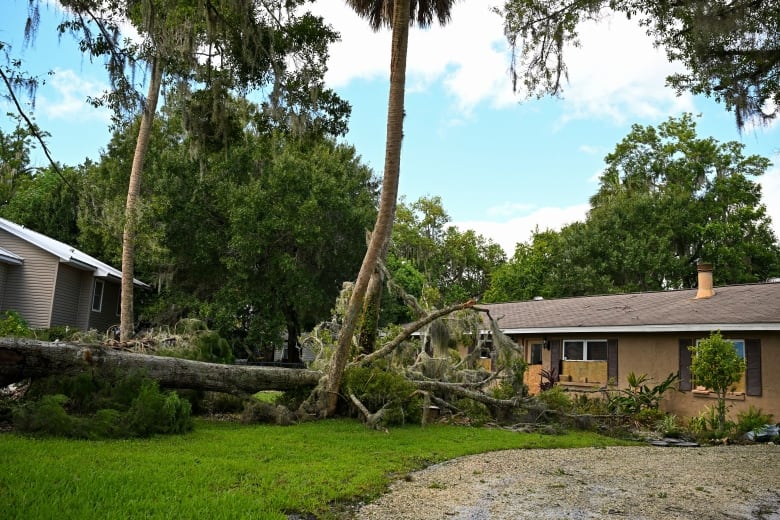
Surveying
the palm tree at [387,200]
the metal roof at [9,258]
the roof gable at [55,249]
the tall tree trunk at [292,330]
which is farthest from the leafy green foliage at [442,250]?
the palm tree at [387,200]

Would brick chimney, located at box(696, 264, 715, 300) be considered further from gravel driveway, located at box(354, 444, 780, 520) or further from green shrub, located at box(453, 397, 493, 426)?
gravel driveway, located at box(354, 444, 780, 520)

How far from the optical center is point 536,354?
19.1 metres

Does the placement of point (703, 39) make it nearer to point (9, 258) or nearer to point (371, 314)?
point (371, 314)

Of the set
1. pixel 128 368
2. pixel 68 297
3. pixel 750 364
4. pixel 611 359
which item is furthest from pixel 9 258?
pixel 750 364

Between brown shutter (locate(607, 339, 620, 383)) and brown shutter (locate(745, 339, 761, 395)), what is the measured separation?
340 centimetres

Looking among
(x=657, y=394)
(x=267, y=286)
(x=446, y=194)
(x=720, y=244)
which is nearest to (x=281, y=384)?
(x=657, y=394)

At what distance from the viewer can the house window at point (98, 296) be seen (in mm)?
23416

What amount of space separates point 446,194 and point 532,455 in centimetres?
3997

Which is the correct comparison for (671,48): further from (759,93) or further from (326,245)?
(326,245)

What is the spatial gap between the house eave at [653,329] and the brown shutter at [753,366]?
35 cm

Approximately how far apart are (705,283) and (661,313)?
86.4 inches

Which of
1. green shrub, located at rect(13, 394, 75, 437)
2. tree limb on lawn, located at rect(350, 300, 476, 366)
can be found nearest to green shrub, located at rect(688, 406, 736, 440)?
tree limb on lawn, located at rect(350, 300, 476, 366)

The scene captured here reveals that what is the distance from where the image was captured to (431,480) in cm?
668

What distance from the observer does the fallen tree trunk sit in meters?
8.38
